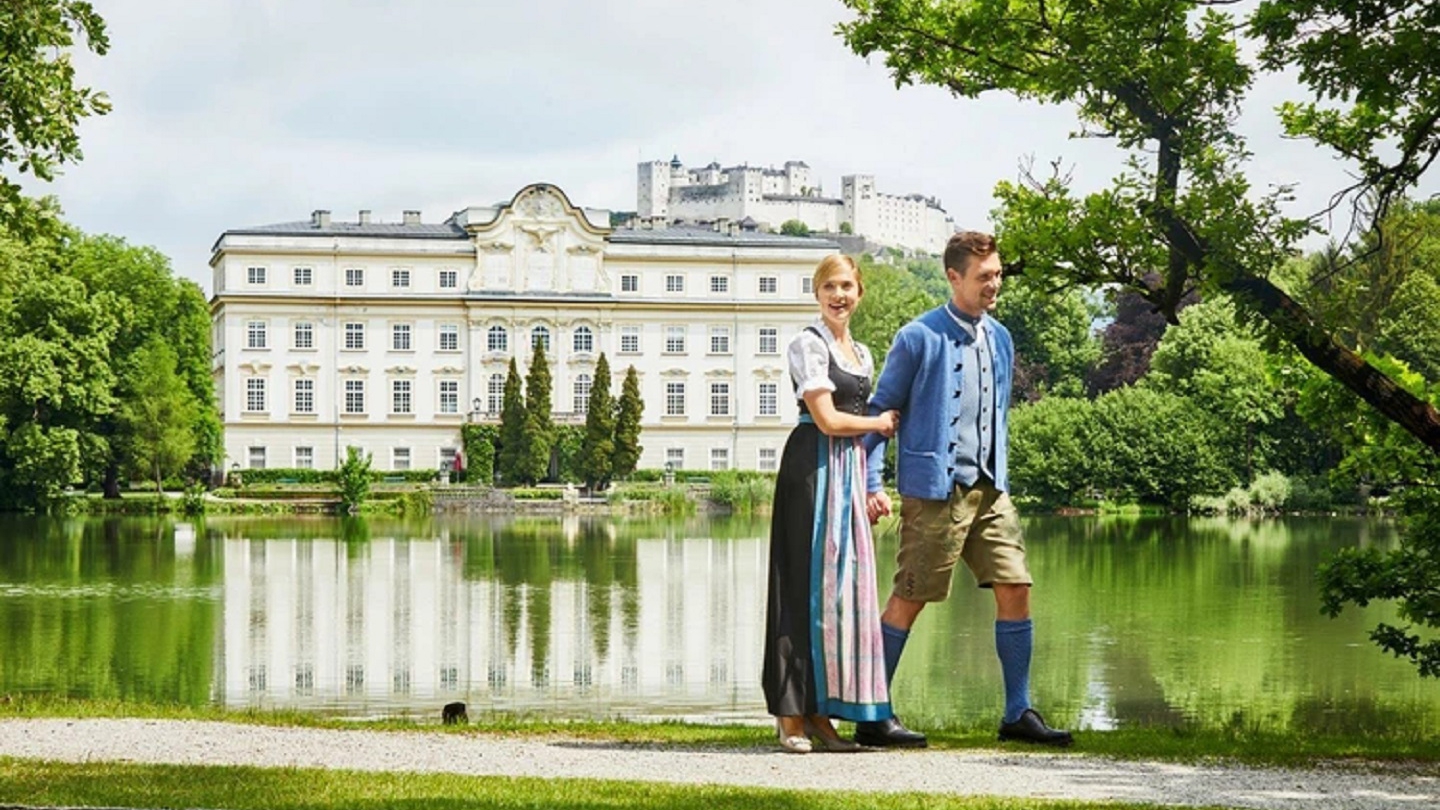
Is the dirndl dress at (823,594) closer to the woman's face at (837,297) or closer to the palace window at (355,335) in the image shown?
the woman's face at (837,297)

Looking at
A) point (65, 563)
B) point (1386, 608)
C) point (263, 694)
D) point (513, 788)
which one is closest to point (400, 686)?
point (263, 694)

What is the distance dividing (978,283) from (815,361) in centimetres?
67

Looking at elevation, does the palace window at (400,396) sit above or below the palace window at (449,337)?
below

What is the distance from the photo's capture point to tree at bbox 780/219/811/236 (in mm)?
129625

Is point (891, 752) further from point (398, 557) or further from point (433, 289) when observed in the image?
point (433, 289)

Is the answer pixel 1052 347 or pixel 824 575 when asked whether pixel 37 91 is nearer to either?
pixel 824 575

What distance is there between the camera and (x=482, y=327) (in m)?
59.0

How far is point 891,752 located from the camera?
645 centimetres

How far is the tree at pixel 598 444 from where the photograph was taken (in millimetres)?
53438

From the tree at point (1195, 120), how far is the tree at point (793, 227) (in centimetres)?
11916

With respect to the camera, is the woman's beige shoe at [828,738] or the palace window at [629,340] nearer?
the woman's beige shoe at [828,738]

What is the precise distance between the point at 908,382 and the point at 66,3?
5.29 m

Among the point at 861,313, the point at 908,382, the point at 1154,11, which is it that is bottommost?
the point at 908,382

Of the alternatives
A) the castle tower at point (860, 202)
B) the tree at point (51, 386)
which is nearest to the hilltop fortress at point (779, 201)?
the castle tower at point (860, 202)
